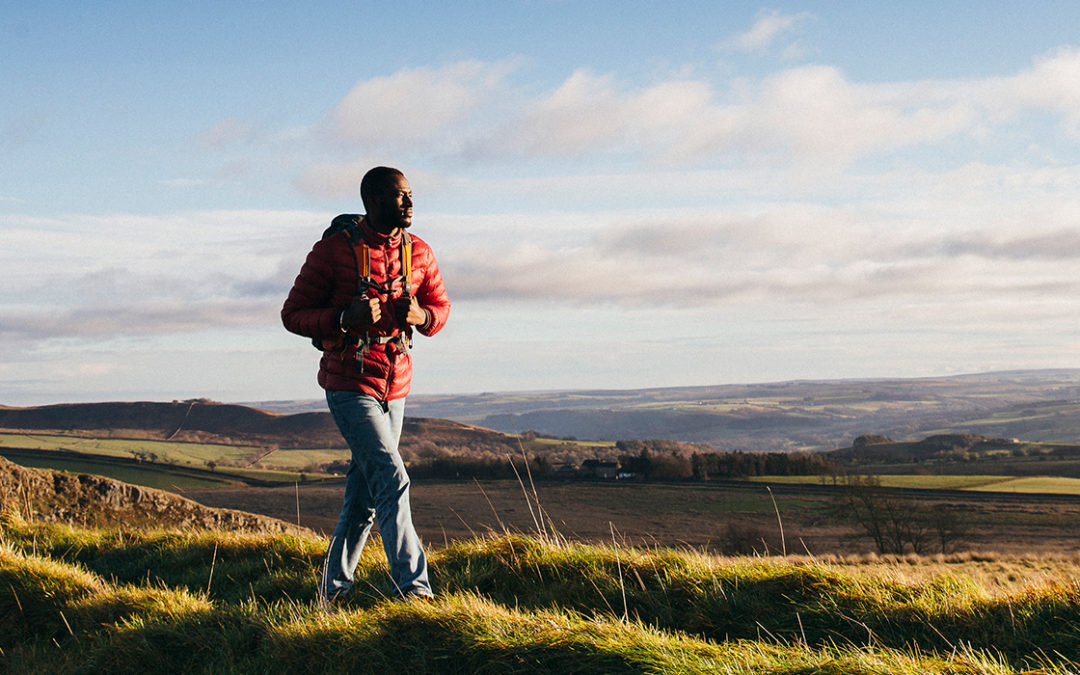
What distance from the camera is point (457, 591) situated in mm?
5039

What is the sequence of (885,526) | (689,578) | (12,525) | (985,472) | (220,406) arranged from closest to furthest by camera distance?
(689,578), (12,525), (885,526), (985,472), (220,406)

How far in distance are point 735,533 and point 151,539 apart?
1782 inches

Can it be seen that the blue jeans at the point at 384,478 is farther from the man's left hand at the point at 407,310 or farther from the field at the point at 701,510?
the field at the point at 701,510

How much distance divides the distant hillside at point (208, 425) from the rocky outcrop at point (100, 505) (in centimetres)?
9470

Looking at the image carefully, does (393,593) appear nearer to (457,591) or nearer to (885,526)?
(457,591)

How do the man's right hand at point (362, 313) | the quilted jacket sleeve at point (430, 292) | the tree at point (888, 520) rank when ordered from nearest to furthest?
the man's right hand at point (362, 313) < the quilted jacket sleeve at point (430, 292) < the tree at point (888, 520)

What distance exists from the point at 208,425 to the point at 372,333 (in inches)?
5681

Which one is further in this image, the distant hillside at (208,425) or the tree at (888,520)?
the distant hillside at (208,425)

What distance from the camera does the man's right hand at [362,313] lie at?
480cm

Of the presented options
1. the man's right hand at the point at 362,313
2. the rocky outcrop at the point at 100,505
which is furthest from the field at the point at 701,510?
the man's right hand at the point at 362,313

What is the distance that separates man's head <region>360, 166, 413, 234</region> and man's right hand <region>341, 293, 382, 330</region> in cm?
62

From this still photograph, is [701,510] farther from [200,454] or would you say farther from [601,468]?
[200,454]

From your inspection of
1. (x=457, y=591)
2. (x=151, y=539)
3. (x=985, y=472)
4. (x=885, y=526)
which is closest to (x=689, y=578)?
(x=457, y=591)

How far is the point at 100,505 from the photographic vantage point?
1105cm
